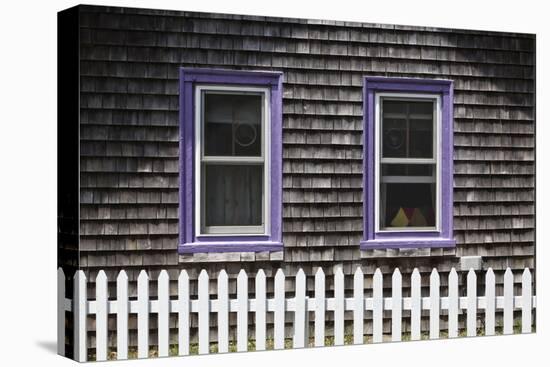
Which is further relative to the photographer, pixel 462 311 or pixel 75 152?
pixel 462 311

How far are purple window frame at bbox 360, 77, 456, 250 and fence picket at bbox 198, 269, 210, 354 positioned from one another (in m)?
1.98

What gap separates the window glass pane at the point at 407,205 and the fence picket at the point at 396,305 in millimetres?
659

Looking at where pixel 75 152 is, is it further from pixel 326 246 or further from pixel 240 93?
pixel 326 246

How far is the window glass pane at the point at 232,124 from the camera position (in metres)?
12.6

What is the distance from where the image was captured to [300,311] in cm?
1273

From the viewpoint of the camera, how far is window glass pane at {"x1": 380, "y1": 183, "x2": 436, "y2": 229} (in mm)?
13477

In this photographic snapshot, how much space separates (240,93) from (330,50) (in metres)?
1.20

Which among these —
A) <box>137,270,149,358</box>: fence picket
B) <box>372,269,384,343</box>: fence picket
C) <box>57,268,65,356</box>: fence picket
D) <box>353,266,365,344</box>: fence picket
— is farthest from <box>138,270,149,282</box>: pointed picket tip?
<box>372,269,384,343</box>: fence picket

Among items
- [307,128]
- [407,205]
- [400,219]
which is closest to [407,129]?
[407,205]

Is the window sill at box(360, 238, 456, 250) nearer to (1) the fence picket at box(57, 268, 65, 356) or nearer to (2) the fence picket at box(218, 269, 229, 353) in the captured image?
(2) the fence picket at box(218, 269, 229, 353)

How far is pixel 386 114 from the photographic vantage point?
13375 mm

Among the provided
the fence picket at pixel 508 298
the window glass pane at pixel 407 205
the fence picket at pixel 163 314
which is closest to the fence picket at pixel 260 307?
the fence picket at pixel 163 314

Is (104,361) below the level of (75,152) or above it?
below

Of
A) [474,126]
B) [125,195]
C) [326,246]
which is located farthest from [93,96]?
[474,126]
